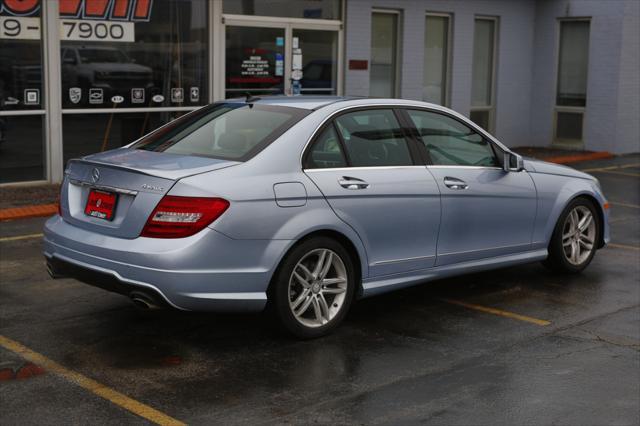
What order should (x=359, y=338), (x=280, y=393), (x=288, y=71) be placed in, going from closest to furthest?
1. (x=280, y=393)
2. (x=359, y=338)
3. (x=288, y=71)

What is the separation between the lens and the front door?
725 cm

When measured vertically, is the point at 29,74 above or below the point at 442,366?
above

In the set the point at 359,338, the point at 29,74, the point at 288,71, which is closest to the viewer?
the point at 359,338

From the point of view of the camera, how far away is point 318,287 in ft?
21.1

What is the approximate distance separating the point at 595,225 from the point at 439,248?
2.22m

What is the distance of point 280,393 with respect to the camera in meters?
5.43

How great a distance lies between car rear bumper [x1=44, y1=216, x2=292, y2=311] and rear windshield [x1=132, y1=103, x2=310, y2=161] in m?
0.69

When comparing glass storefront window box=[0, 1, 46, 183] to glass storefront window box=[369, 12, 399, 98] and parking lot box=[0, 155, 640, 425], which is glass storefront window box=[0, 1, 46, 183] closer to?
parking lot box=[0, 155, 640, 425]

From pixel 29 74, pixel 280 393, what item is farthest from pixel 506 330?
pixel 29 74

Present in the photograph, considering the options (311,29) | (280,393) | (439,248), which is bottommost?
(280,393)

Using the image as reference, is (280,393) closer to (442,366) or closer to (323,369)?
(323,369)

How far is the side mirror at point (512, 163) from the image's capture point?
7727 millimetres

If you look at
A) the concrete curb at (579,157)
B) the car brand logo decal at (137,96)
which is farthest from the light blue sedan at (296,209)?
the concrete curb at (579,157)

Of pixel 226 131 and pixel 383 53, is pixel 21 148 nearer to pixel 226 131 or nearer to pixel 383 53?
pixel 383 53
